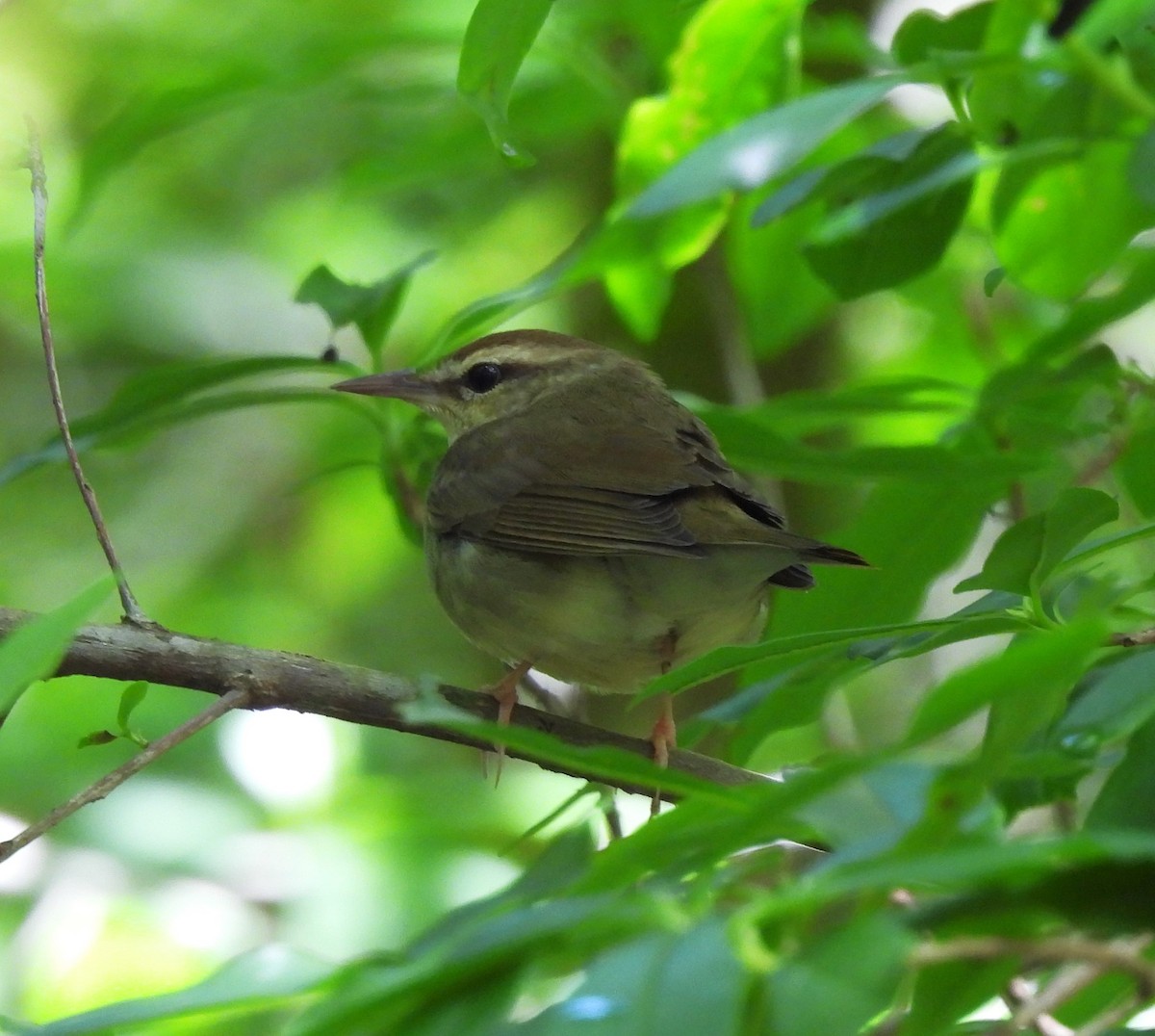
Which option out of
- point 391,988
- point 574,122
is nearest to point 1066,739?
point 391,988

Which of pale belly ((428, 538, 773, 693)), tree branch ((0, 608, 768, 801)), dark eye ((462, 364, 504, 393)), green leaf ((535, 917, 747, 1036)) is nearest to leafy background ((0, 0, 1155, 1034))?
green leaf ((535, 917, 747, 1036))

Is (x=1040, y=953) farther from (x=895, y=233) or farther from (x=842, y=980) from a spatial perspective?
(x=895, y=233)

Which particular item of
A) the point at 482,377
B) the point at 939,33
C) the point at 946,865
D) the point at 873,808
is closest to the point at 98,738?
the point at 873,808

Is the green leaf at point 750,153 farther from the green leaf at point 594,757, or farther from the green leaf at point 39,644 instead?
the green leaf at point 39,644

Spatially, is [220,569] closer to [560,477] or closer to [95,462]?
[95,462]

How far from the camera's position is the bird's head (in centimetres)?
438

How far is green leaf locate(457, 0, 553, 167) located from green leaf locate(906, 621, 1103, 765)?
3.74 ft

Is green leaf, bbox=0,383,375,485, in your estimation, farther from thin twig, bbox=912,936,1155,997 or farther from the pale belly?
thin twig, bbox=912,936,1155,997

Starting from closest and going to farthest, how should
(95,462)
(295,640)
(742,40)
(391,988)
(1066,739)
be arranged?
(391,988) → (1066,739) → (742,40) → (295,640) → (95,462)

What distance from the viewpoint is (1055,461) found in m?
2.64

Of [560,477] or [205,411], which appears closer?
[205,411]

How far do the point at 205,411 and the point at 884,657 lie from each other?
5.80 ft

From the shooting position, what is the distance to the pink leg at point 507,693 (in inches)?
122

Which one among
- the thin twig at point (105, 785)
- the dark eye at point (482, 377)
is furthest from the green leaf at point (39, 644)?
the dark eye at point (482, 377)
